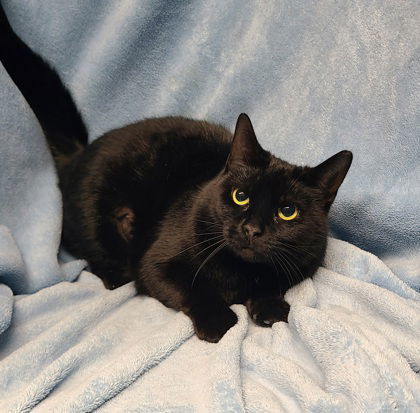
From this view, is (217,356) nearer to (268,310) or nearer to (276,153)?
(268,310)

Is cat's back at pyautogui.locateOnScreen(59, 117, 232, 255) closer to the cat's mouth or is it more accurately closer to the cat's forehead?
the cat's forehead

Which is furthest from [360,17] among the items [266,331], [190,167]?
[266,331]

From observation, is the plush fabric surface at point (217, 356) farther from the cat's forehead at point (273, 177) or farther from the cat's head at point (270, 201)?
the cat's forehead at point (273, 177)

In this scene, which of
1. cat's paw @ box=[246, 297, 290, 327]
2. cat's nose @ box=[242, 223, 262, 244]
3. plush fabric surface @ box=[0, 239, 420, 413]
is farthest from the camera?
cat's paw @ box=[246, 297, 290, 327]

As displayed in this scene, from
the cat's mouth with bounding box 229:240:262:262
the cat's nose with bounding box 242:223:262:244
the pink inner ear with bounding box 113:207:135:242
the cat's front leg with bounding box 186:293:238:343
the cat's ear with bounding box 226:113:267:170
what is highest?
the cat's ear with bounding box 226:113:267:170

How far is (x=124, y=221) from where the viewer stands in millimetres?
1505

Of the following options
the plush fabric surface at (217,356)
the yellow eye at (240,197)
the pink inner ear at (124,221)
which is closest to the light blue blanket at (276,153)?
the plush fabric surface at (217,356)

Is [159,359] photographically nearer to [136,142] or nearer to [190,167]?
[190,167]

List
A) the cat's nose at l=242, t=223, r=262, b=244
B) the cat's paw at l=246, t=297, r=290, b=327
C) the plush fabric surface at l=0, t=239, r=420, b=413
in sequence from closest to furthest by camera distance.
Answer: the plush fabric surface at l=0, t=239, r=420, b=413, the cat's nose at l=242, t=223, r=262, b=244, the cat's paw at l=246, t=297, r=290, b=327

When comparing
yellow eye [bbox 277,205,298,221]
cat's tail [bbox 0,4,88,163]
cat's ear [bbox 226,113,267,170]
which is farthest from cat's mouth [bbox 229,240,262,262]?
cat's tail [bbox 0,4,88,163]

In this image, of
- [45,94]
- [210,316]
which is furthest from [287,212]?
[45,94]

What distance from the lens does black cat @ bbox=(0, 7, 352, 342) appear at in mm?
1173

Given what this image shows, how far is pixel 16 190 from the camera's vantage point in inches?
58.4

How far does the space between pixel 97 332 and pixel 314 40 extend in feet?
3.28
